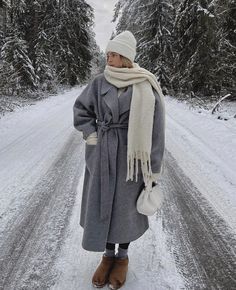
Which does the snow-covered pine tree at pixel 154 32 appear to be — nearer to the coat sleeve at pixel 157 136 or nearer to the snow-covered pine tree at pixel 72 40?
the snow-covered pine tree at pixel 72 40

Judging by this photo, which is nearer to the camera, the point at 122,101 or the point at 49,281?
the point at 122,101

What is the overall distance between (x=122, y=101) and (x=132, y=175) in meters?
0.58

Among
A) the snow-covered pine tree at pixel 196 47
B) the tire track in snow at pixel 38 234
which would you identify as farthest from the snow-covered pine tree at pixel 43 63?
the tire track in snow at pixel 38 234

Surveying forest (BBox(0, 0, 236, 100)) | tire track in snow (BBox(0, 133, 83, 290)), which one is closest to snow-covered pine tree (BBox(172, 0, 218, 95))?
forest (BBox(0, 0, 236, 100))

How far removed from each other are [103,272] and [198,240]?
4.16ft

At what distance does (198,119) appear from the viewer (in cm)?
1191

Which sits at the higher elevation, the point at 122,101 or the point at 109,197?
the point at 122,101

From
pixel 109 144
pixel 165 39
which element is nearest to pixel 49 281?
pixel 109 144

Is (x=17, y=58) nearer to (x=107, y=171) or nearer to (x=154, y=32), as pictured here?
(x=154, y=32)

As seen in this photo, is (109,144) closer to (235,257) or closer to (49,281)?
(49,281)

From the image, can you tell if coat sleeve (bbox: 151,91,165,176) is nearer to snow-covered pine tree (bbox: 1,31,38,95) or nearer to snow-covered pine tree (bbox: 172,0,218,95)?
→ snow-covered pine tree (bbox: 172,0,218,95)

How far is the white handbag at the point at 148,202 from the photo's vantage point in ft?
9.59

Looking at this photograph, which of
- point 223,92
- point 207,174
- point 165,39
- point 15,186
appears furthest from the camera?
point 165,39

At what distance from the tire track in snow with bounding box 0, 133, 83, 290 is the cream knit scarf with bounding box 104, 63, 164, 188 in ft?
4.22
